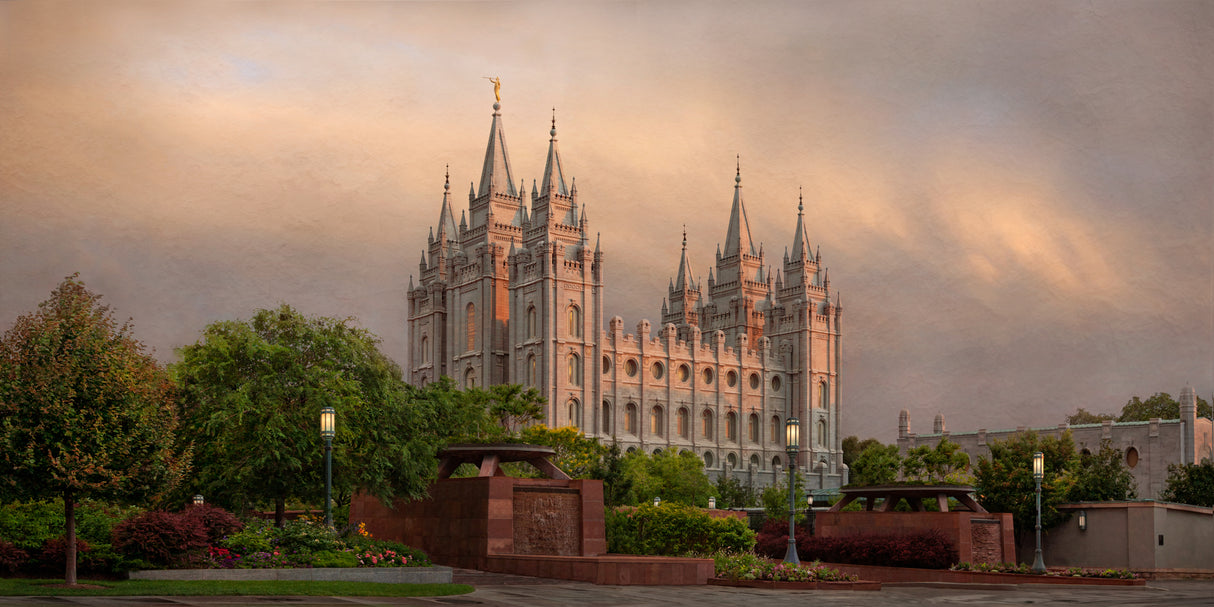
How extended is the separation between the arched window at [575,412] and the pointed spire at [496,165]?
18630mm

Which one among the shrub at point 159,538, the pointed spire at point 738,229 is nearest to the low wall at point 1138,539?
the shrub at point 159,538

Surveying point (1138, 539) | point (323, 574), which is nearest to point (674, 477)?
point (1138, 539)

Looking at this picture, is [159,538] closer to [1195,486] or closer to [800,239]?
[1195,486]

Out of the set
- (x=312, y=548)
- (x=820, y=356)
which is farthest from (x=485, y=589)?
(x=820, y=356)

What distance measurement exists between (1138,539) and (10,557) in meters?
27.2

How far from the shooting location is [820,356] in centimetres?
10544

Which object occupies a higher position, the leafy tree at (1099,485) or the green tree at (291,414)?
the green tree at (291,414)

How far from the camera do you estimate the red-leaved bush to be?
88.4 feet

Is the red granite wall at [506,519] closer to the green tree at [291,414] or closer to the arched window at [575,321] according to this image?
the green tree at [291,414]

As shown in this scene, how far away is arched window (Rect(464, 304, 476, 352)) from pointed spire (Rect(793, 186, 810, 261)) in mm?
31314

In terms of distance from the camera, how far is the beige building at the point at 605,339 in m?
88.3

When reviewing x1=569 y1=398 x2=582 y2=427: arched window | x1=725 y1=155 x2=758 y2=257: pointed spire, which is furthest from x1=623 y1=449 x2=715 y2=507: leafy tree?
x1=725 y1=155 x2=758 y2=257: pointed spire

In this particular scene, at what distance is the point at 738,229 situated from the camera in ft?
366

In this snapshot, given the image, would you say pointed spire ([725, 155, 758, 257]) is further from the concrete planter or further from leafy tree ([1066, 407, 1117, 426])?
the concrete planter
